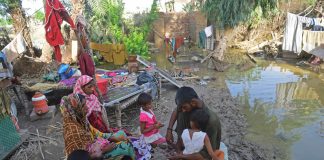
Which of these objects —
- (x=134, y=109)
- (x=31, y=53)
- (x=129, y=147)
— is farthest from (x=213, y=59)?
(x=129, y=147)

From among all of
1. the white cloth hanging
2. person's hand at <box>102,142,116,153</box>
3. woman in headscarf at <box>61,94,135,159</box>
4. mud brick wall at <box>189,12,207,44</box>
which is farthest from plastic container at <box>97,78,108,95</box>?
mud brick wall at <box>189,12,207,44</box>

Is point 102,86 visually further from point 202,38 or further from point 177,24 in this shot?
point 177,24

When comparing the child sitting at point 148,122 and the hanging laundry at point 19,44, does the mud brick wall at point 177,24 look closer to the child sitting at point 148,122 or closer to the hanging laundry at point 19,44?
the hanging laundry at point 19,44

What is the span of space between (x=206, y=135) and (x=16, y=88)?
5.84m

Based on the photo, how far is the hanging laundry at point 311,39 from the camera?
41.7 ft

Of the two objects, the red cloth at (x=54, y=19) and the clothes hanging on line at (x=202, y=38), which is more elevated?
the red cloth at (x=54, y=19)

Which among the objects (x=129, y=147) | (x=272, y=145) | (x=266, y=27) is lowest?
(x=272, y=145)

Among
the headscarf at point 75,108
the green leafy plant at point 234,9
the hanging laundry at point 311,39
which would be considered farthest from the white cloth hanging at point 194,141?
the hanging laundry at point 311,39

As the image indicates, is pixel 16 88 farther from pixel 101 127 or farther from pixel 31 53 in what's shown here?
pixel 31 53

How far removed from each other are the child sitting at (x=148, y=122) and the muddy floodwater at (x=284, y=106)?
9.87 feet

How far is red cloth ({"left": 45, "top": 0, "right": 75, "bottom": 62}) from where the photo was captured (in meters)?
5.02

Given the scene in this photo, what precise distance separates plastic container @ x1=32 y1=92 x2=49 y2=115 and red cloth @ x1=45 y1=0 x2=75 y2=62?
1.52 meters

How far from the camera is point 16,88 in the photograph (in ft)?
22.5

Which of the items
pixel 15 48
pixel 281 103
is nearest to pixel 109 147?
pixel 281 103
